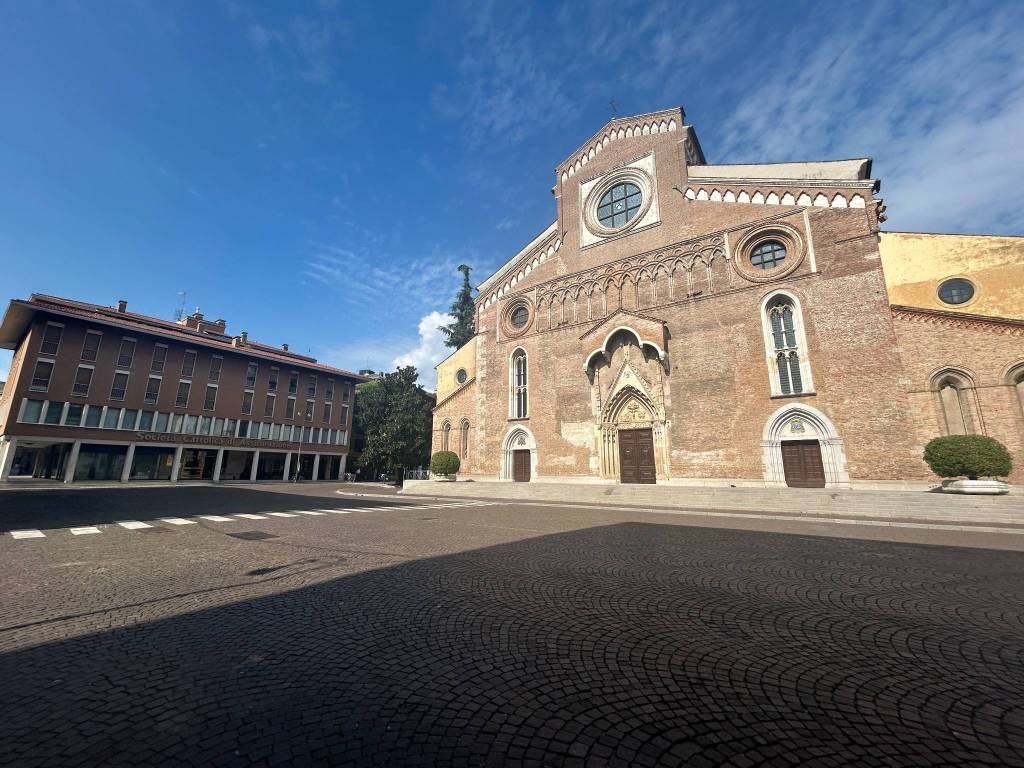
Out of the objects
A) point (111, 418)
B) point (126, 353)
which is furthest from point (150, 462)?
point (126, 353)

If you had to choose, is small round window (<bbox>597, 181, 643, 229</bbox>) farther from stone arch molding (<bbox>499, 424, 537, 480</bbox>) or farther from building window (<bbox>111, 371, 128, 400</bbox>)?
building window (<bbox>111, 371, 128, 400</bbox>)

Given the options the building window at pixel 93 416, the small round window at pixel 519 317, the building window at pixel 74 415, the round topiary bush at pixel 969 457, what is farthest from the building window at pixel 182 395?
the round topiary bush at pixel 969 457

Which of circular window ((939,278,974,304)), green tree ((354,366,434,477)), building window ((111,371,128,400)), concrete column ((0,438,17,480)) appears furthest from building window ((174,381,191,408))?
circular window ((939,278,974,304))

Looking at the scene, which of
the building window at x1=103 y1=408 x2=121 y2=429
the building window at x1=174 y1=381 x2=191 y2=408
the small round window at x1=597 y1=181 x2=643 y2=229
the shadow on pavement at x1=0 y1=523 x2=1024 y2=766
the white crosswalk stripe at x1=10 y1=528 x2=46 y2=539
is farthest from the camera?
the building window at x1=174 y1=381 x2=191 y2=408

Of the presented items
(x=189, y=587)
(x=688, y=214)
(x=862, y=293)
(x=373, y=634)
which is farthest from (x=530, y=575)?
(x=688, y=214)

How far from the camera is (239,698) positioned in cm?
265

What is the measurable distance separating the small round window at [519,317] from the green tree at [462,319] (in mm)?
22211

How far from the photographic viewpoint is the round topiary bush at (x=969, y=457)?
520 inches

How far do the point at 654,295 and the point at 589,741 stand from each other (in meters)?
23.6

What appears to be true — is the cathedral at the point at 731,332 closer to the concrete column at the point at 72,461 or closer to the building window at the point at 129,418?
the building window at the point at 129,418

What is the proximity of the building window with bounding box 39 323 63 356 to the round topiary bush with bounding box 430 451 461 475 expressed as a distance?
106 feet

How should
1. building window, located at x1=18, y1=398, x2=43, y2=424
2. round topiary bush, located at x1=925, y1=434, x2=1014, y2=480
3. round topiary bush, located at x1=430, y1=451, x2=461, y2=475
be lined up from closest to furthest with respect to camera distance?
round topiary bush, located at x1=925, y1=434, x2=1014, y2=480, round topiary bush, located at x1=430, y1=451, x2=461, y2=475, building window, located at x1=18, y1=398, x2=43, y2=424

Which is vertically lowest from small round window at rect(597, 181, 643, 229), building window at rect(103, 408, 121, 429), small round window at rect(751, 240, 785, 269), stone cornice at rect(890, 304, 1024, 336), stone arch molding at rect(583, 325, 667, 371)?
building window at rect(103, 408, 121, 429)

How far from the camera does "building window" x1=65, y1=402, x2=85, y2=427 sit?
33281 mm
